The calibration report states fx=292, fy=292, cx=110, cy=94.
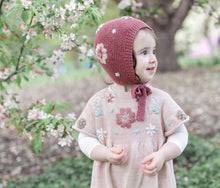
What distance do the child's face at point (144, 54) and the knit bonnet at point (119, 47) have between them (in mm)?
34

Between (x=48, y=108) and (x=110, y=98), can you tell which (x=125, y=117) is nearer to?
(x=110, y=98)

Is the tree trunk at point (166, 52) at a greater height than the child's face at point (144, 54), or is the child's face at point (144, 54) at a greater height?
the child's face at point (144, 54)

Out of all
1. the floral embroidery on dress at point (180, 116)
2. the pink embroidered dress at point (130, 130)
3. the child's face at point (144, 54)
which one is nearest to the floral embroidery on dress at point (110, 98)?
the pink embroidered dress at point (130, 130)

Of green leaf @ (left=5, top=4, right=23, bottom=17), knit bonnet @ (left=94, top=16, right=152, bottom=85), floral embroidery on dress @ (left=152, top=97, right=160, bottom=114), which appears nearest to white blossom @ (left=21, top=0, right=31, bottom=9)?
green leaf @ (left=5, top=4, right=23, bottom=17)

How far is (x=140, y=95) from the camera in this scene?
176cm

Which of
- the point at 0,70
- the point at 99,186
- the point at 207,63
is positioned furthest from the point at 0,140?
the point at 207,63

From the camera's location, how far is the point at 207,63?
34.1 feet

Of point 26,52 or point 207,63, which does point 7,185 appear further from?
point 207,63

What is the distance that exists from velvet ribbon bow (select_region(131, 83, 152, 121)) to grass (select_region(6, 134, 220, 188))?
198 cm

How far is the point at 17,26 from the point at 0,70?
0.51m

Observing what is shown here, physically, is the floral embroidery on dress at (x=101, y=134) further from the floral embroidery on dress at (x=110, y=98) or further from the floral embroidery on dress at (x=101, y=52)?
the floral embroidery on dress at (x=101, y=52)

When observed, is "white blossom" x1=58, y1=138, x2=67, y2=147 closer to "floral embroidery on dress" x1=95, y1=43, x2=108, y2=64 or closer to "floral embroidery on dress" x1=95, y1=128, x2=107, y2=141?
"floral embroidery on dress" x1=95, y1=128, x2=107, y2=141

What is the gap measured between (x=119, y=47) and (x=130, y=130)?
0.50 m

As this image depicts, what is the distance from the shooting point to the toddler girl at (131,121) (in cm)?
167
